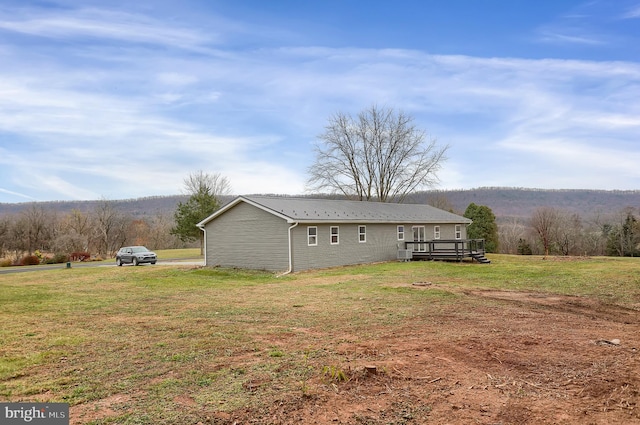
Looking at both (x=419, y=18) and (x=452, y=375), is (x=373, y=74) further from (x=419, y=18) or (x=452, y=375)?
(x=452, y=375)

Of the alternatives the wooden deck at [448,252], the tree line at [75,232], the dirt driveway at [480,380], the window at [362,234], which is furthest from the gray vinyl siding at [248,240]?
the tree line at [75,232]

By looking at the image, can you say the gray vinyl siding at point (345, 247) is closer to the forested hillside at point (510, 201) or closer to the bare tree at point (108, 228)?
the forested hillside at point (510, 201)

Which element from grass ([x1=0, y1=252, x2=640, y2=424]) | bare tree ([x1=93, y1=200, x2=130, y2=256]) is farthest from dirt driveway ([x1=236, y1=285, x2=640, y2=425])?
bare tree ([x1=93, y1=200, x2=130, y2=256])

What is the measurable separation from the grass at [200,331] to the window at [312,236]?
5.16m

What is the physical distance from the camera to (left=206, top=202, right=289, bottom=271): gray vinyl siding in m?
20.9

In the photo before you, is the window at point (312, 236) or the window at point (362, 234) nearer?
the window at point (312, 236)

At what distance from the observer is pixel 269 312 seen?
967cm

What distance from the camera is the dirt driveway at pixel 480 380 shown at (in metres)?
3.75

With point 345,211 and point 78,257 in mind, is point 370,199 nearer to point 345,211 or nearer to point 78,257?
point 345,211

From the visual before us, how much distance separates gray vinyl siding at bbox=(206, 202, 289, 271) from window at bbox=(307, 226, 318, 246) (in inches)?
54.9

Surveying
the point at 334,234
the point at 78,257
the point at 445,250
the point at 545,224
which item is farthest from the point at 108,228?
the point at 545,224

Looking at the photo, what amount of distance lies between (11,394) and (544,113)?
82.2ft

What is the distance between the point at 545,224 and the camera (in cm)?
3766

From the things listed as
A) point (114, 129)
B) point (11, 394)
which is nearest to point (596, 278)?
point (11, 394)
